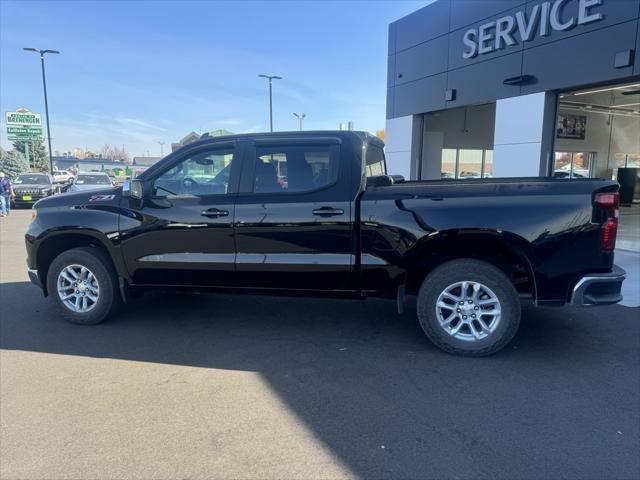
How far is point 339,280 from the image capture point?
4.49 metres

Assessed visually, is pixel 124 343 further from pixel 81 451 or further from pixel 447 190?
pixel 447 190

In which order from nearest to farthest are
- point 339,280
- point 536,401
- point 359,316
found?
point 536,401 < point 339,280 < point 359,316

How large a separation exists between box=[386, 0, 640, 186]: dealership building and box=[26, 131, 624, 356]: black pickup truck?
1.70 meters

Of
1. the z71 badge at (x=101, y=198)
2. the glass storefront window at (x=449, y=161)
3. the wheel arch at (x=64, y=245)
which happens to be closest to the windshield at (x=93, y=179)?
the glass storefront window at (x=449, y=161)

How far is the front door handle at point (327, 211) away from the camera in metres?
→ 4.38

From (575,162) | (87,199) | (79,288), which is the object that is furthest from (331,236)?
(575,162)

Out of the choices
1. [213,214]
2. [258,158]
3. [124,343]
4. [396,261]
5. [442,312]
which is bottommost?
[124,343]

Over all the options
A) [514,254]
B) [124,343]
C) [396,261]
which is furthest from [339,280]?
[124,343]

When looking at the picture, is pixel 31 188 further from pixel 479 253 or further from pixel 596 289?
pixel 596 289

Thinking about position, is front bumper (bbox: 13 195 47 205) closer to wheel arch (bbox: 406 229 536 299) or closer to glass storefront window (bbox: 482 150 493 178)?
glass storefront window (bbox: 482 150 493 178)

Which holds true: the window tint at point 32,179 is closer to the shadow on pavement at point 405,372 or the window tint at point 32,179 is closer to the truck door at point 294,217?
the shadow on pavement at point 405,372

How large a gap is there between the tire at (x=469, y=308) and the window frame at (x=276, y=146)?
140cm

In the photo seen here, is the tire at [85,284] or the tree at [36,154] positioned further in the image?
the tree at [36,154]

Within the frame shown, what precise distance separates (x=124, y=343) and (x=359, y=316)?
2517mm
